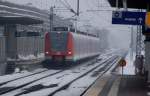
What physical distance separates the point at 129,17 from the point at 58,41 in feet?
51.6

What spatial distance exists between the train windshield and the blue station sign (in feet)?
48.3

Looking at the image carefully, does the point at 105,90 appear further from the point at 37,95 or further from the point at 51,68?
the point at 51,68

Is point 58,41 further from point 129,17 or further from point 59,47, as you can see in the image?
point 129,17

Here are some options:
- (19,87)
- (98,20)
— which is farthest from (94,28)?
(19,87)

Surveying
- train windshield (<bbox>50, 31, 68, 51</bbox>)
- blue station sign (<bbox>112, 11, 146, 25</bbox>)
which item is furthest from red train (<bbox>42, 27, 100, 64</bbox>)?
blue station sign (<bbox>112, 11, 146, 25</bbox>)

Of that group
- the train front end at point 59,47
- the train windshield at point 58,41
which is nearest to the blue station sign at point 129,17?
the train front end at point 59,47

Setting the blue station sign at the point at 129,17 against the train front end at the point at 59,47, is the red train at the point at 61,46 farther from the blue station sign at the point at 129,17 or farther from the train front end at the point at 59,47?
the blue station sign at the point at 129,17

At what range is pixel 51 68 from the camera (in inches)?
1590

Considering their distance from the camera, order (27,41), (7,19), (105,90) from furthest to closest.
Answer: (27,41)
(7,19)
(105,90)

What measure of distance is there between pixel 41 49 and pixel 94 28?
3896cm

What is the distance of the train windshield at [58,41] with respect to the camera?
38719mm

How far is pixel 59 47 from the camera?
38.8 metres

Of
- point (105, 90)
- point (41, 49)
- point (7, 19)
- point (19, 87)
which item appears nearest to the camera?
point (105, 90)

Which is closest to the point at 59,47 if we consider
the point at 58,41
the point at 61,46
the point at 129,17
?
the point at 61,46
